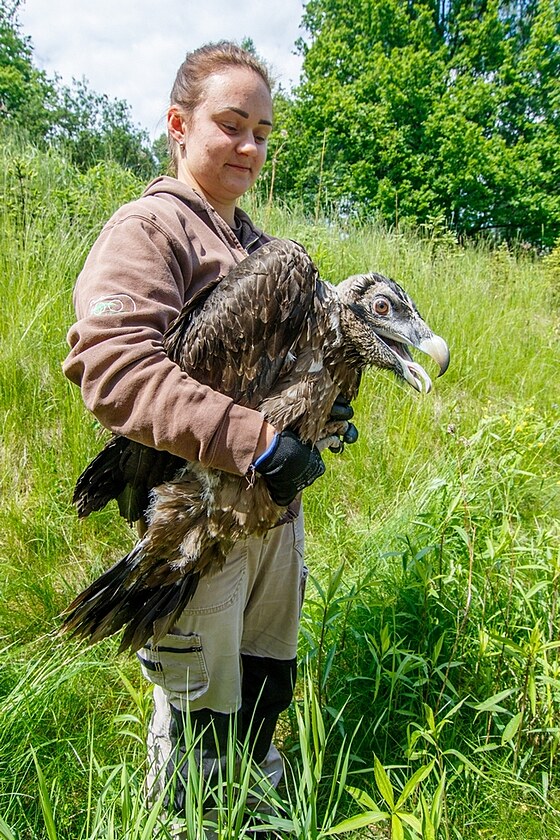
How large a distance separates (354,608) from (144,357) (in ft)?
5.86

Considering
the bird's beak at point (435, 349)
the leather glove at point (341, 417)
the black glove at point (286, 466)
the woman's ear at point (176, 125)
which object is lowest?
the black glove at point (286, 466)

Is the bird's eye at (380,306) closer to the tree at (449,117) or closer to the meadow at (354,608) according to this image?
the meadow at (354,608)

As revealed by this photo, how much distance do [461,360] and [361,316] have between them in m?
3.51

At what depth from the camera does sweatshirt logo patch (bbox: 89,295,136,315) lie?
47.3 inches

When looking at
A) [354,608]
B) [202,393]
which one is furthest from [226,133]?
[354,608]

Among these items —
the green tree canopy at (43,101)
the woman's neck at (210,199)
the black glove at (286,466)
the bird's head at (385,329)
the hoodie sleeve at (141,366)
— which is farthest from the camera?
the green tree canopy at (43,101)

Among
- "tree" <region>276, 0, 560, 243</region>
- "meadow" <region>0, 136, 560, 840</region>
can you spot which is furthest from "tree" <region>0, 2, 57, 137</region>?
"meadow" <region>0, 136, 560, 840</region>

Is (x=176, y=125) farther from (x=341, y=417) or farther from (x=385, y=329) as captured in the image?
(x=341, y=417)

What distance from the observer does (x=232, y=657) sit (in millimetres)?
1598

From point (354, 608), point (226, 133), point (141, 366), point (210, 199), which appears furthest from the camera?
point (354, 608)

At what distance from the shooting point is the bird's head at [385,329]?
5.08ft

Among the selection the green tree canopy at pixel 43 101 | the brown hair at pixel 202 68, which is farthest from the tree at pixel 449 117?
the brown hair at pixel 202 68

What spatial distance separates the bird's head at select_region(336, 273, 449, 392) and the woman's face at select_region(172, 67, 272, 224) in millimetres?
500

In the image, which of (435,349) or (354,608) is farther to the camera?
(354,608)
